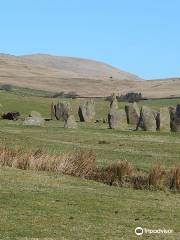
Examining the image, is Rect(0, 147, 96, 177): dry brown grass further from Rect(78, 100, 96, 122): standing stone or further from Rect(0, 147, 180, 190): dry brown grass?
Rect(78, 100, 96, 122): standing stone

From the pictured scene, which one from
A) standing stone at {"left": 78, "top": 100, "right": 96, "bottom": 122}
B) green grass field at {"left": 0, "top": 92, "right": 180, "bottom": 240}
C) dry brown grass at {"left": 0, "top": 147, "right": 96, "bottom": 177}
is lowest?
green grass field at {"left": 0, "top": 92, "right": 180, "bottom": 240}

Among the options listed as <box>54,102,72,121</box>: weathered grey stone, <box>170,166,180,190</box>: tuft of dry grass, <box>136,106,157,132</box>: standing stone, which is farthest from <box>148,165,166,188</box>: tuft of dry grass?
<box>54,102,72,121</box>: weathered grey stone

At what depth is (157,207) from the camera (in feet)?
63.1

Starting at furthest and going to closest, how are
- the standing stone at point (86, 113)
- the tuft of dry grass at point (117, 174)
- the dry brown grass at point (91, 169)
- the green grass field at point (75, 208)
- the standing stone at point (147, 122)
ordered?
the standing stone at point (86, 113) < the standing stone at point (147, 122) < the tuft of dry grass at point (117, 174) < the dry brown grass at point (91, 169) < the green grass field at point (75, 208)

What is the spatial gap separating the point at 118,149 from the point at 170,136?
1246cm

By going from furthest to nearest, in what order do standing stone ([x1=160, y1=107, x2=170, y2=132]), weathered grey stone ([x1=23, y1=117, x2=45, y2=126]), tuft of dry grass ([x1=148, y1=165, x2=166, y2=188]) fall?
standing stone ([x1=160, y1=107, x2=170, y2=132]), weathered grey stone ([x1=23, y1=117, x2=45, y2=126]), tuft of dry grass ([x1=148, y1=165, x2=166, y2=188])

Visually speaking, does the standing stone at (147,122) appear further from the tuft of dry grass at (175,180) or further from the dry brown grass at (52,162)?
the tuft of dry grass at (175,180)

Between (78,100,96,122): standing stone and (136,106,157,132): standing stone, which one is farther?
(78,100,96,122): standing stone

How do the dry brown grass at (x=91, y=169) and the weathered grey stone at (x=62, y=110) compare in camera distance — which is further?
the weathered grey stone at (x=62, y=110)

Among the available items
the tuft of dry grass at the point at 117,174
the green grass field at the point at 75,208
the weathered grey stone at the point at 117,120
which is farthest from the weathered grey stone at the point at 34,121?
the tuft of dry grass at the point at 117,174

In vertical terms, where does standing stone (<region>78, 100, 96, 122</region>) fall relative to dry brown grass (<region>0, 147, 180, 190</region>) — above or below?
above

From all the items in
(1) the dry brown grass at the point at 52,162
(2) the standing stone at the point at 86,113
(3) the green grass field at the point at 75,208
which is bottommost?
(3) the green grass field at the point at 75,208

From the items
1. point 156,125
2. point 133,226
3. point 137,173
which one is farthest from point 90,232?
point 156,125

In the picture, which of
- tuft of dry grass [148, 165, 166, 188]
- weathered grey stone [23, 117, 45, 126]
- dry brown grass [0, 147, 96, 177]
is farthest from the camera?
weathered grey stone [23, 117, 45, 126]
